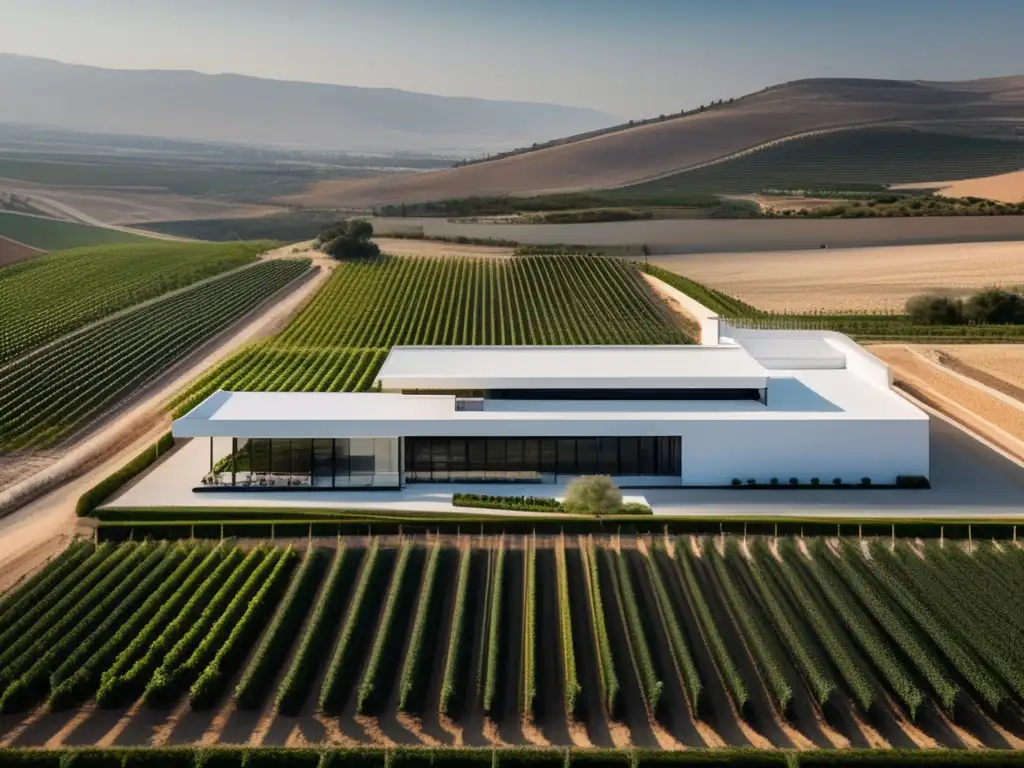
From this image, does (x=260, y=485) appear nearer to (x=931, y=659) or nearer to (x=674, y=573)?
(x=674, y=573)

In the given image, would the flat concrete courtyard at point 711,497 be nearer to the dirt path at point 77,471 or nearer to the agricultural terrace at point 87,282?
the dirt path at point 77,471

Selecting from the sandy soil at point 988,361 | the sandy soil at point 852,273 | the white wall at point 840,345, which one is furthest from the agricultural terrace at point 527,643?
the sandy soil at point 852,273

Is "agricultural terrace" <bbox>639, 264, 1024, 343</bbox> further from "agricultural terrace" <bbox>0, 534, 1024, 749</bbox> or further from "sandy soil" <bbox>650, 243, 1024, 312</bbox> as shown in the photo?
A: "agricultural terrace" <bbox>0, 534, 1024, 749</bbox>

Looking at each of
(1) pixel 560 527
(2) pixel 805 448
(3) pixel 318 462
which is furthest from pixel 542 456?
(2) pixel 805 448

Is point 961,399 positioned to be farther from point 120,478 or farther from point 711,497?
point 120,478

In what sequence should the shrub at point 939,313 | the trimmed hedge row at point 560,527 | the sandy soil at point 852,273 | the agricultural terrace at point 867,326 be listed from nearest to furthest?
the trimmed hedge row at point 560,527 → the agricultural terrace at point 867,326 → the shrub at point 939,313 → the sandy soil at point 852,273

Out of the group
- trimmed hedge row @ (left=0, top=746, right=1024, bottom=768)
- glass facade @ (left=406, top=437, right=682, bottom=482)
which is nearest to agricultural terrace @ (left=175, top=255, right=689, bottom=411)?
glass facade @ (left=406, top=437, right=682, bottom=482)
